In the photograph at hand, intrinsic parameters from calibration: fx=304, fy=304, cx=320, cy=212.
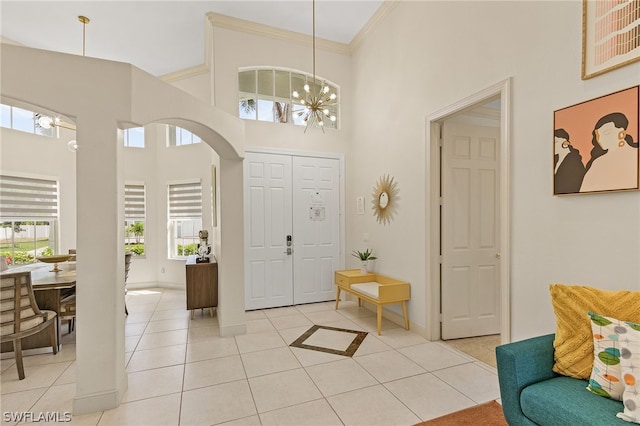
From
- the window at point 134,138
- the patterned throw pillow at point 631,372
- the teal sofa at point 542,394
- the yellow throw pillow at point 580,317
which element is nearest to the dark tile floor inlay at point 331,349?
the teal sofa at point 542,394

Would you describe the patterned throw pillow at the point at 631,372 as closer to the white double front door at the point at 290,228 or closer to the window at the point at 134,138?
the white double front door at the point at 290,228

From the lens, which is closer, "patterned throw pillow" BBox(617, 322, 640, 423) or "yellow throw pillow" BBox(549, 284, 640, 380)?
"patterned throw pillow" BBox(617, 322, 640, 423)

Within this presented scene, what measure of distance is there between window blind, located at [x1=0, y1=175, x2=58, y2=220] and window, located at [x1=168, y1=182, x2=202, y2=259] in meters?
1.89

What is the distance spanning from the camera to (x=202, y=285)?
423 centimetres

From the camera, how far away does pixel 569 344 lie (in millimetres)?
1726

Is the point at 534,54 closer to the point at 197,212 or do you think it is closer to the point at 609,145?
the point at 609,145

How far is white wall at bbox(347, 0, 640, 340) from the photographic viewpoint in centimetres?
195

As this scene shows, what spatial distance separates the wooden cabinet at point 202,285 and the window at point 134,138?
11.7ft

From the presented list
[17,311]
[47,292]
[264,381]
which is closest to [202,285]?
[47,292]

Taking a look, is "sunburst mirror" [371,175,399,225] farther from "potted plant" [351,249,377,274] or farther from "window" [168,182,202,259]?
"window" [168,182,202,259]

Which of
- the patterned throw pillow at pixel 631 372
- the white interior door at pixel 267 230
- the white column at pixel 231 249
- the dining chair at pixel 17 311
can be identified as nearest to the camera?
the patterned throw pillow at pixel 631 372

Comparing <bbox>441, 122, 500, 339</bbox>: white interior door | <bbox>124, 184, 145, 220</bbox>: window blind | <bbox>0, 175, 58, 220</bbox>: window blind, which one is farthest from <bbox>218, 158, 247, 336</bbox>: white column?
<bbox>0, 175, 58, 220</bbox>: window blind

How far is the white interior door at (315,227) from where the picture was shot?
4977mm

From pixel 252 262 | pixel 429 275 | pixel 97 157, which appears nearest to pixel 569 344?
pixel 429 275
